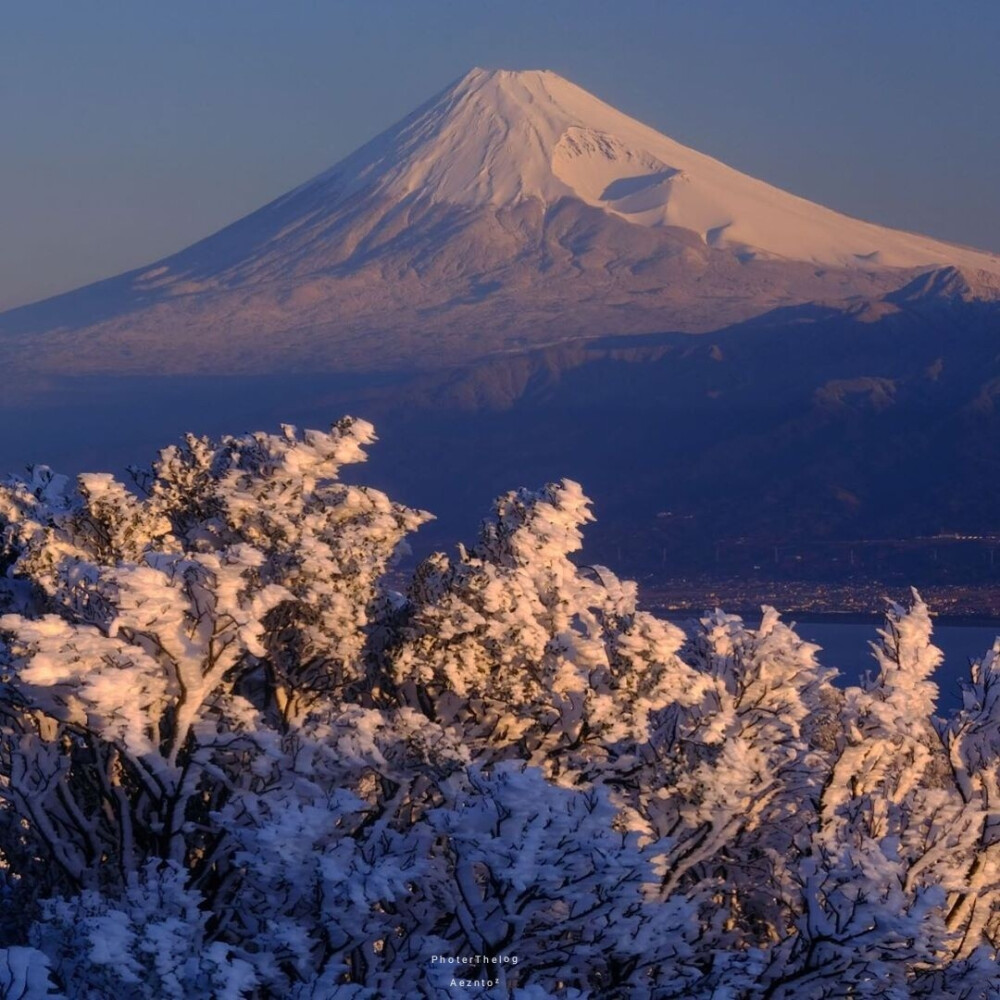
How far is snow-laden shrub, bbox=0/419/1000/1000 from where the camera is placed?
41.7 ft

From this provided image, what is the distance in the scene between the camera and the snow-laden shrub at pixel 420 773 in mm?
12719

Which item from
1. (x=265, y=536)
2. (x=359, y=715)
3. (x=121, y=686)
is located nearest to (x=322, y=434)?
(x=265, y=536)

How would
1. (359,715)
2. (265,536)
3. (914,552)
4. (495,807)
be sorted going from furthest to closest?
(914,552) < (265,536) < (359,715) < (495,807)

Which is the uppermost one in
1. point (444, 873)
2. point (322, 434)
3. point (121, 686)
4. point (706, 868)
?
point (322, 434)

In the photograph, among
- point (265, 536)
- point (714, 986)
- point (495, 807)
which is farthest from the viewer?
point (265, 536)

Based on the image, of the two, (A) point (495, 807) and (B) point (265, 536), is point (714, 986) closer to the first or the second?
(A) point (495, 807)

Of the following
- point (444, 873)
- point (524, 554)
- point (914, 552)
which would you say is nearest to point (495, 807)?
point (444, 873)

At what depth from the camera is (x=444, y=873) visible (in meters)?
13.7

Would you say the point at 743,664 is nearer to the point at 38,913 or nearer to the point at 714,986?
the point at 714,986

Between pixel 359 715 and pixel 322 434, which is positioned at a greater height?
pixel 322 434

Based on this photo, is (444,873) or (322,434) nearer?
(444,873)

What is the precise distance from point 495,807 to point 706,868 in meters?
4.59

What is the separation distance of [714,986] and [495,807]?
99.3 inches

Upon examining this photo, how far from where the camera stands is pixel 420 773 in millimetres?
14516
